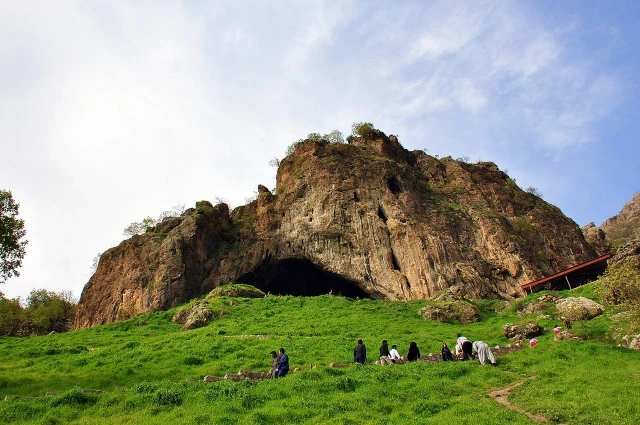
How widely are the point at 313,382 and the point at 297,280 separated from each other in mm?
44842

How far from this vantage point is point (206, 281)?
52031 millimetres

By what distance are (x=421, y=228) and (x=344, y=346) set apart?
2907 cm

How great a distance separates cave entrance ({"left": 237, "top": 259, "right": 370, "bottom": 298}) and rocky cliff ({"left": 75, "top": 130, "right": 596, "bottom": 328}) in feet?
0.55

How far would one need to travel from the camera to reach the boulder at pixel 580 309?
27484 millimetres

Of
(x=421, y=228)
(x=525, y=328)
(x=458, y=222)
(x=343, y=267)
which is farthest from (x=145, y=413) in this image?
(x=458, y=222)

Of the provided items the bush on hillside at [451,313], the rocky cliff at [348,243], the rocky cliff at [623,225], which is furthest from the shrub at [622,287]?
the rocky cliff at [623,225]

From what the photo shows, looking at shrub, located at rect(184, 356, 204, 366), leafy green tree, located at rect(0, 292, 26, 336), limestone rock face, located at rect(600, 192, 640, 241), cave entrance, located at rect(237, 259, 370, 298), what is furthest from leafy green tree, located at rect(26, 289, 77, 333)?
limestone rock face, located at rect(600, 192, 640, 241)

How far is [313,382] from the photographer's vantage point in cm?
1602

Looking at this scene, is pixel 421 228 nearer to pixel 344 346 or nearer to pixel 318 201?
pixel 318 201

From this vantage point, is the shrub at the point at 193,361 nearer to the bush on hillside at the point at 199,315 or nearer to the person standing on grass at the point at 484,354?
the bush on hillside at the point at 199,315

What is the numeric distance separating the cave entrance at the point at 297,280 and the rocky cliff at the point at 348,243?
0.17m

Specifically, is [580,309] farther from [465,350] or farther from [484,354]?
[484,354]

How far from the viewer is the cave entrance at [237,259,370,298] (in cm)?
5519

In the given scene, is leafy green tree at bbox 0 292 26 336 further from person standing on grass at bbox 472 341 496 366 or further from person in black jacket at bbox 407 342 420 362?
person standing on grass at bbox 472 341 496 366
